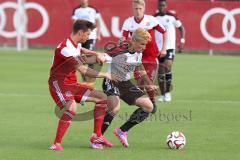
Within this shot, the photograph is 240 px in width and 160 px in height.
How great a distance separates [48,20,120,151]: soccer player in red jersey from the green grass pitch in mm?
329

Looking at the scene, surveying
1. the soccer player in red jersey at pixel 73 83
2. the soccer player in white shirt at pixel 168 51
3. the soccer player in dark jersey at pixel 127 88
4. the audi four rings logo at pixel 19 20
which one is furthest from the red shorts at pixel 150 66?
the audi four rings logo at pixel 19 20

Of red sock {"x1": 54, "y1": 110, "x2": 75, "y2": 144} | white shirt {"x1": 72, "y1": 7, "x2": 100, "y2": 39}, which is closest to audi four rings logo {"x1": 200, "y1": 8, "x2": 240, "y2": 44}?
white shirt {"x1": 72, "y1": 7, "x2": 100, "y2": 39}

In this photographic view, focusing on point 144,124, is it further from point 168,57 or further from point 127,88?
point 168,57

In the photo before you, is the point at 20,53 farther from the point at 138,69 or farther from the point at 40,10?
the point at 138,69

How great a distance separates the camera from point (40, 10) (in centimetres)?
3100

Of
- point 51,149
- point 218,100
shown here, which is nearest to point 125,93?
point 51,149

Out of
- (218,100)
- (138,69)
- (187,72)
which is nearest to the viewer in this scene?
(138,69)

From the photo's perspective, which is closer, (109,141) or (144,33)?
(144,33)

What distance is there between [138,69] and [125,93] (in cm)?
148

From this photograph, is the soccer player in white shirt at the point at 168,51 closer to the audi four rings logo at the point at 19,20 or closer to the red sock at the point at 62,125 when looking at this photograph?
the red sock at the point at 62,125

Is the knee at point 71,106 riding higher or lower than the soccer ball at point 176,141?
higher

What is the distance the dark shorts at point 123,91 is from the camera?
35.9ft

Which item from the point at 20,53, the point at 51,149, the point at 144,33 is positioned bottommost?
the point at 20,53

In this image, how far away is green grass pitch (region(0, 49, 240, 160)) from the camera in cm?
1014
